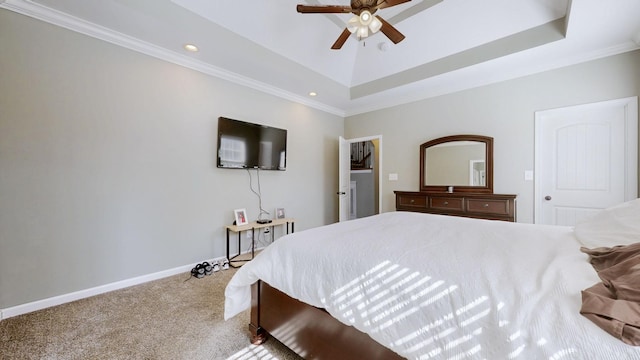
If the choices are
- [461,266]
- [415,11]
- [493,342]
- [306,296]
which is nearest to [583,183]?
[415,11]

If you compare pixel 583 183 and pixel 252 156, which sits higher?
pixel 252 156

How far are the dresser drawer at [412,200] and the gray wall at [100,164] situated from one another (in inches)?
94.2

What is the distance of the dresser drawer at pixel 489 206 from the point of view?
2.90 m

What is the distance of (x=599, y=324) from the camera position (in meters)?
0.62

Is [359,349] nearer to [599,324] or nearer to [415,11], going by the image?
[599,324]

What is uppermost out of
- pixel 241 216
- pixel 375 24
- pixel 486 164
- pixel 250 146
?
pixel 375 24

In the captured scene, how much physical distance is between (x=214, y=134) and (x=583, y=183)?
444cm

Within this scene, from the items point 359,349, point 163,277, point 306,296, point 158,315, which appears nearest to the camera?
point 359,349

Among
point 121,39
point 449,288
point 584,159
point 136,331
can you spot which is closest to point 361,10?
point 449,288

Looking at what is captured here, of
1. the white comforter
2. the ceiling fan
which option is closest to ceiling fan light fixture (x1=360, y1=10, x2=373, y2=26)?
the ceiling fan

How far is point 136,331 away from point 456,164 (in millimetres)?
4009

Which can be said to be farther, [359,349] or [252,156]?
[252,156]

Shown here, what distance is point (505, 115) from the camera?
3141 millimetres

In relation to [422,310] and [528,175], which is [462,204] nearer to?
[528,175]
